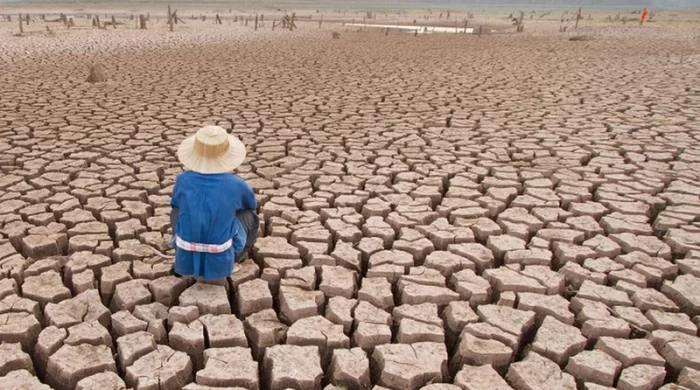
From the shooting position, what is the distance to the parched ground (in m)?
2.32

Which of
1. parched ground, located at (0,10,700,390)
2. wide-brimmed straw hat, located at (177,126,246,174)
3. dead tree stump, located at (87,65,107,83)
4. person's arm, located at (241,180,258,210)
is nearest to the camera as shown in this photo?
parched ground, located at (0,10,700,390)

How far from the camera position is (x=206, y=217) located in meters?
2.71

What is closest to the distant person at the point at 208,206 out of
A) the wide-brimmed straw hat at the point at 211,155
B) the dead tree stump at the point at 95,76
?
the wide-brimmed straw hat at the point at 211,155

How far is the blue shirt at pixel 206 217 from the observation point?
2.71 metres

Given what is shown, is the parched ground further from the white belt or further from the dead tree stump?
the dead tree stump

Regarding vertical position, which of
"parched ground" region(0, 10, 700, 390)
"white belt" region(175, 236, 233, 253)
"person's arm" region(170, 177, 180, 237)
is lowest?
"parched ground" region(0, 10, 700, 390)

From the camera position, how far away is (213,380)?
218 centimetres

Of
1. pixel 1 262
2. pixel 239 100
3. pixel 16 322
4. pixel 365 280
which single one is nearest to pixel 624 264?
pixel 365 280

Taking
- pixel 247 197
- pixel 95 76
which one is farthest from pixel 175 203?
pixel 95 76

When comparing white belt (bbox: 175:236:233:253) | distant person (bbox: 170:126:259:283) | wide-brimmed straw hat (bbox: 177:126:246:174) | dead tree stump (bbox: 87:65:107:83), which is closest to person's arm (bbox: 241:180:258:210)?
distant person (bbox: 170:126:259:283)

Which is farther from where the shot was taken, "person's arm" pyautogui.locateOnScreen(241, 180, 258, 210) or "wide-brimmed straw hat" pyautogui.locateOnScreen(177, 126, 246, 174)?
"person's arm" pyautogui.locateOnScreen(241, 180, 258, 210)

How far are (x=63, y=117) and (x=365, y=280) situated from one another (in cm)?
479

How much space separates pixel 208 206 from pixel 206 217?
0.06m

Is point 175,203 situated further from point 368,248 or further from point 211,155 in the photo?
point 368,248
